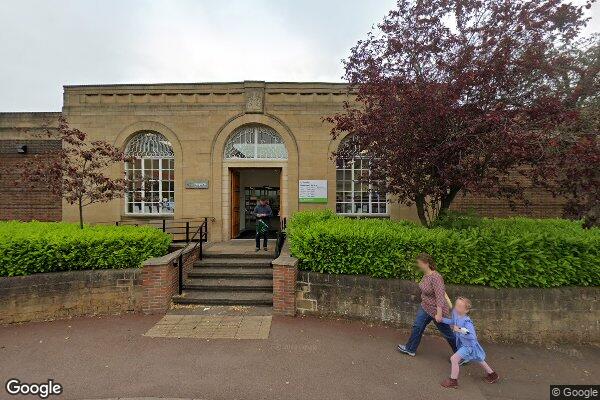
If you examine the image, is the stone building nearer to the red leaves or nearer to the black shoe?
the red leaves

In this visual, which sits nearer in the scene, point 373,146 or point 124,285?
point 124,285

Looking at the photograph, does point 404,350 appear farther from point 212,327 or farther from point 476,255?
point 212,327

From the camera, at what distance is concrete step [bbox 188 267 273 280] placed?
22.2 feet

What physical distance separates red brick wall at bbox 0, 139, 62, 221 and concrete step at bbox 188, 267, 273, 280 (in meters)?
7.61

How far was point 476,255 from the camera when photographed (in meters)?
4.93

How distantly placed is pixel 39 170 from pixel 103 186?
1.29m

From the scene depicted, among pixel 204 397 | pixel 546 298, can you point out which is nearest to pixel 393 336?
pixel 546 298

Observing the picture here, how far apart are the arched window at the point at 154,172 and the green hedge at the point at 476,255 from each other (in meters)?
7.45

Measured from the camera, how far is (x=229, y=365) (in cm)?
395

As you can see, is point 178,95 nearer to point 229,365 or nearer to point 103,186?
point 103,186

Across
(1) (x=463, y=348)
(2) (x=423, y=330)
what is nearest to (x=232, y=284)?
(2) (x=423, y=330)

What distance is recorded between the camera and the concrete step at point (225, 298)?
19.7 feet

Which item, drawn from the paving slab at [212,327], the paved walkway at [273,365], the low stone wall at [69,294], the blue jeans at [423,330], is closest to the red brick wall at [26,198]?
the low stone wall at [69,294]

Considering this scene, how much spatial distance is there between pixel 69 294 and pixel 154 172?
6077mm
